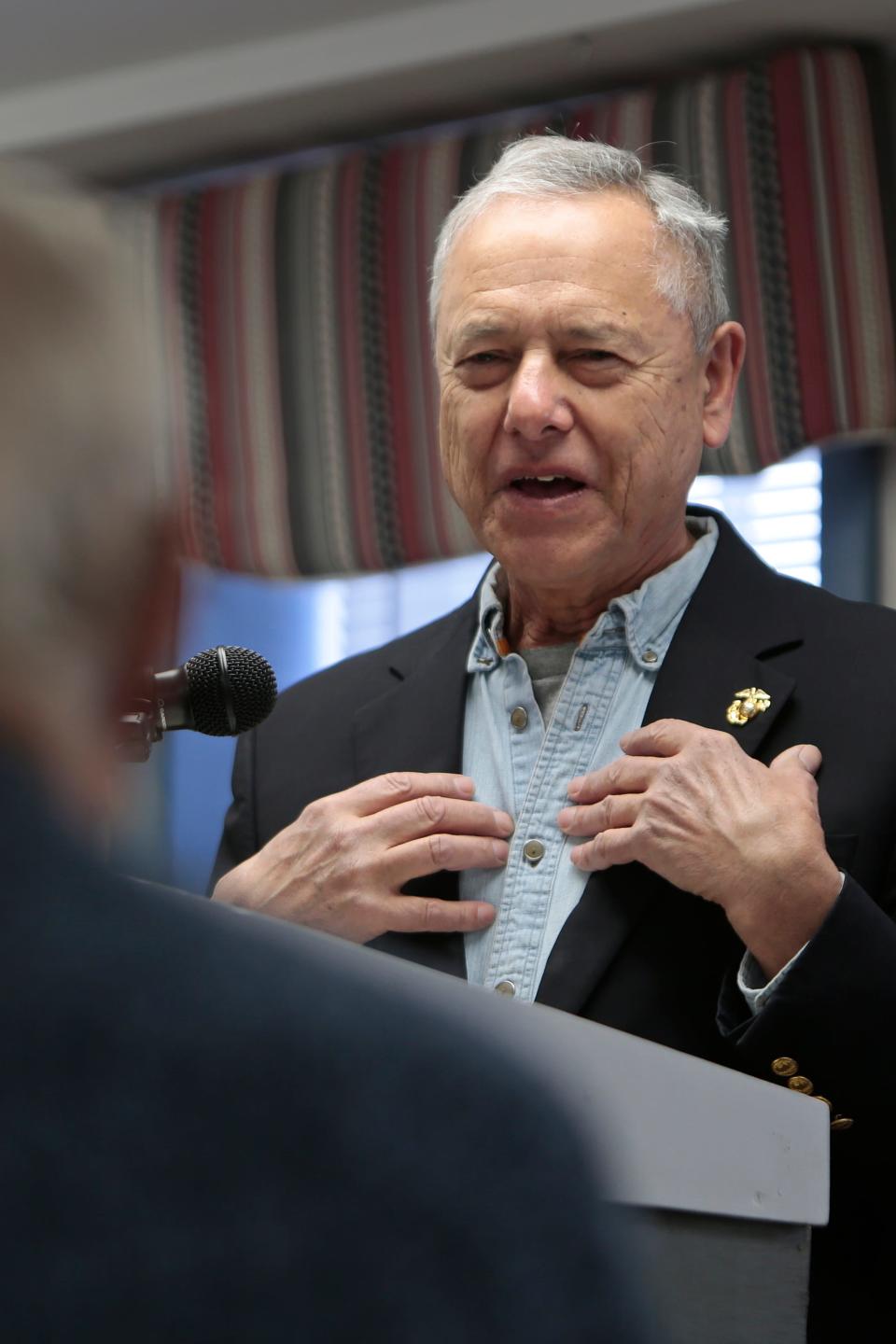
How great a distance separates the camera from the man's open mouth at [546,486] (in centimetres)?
183

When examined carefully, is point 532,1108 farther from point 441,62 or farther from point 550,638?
point 441,62

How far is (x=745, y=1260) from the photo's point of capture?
3.33 ft

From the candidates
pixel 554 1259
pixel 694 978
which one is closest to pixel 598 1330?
pixel 554 1259

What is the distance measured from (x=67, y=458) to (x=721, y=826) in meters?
1.06

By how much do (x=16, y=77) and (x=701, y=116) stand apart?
5.32 ft

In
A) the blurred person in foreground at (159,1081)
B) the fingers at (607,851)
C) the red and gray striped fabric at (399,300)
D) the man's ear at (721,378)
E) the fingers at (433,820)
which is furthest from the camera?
the red and gray striped fabric at (399,300)

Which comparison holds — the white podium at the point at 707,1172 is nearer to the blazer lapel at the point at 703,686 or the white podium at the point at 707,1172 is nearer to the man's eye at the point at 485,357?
the blazer lapel at the point at 703,686

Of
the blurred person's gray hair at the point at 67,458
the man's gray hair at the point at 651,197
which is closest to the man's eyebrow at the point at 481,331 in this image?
the man's gray hair at the point at 651,197

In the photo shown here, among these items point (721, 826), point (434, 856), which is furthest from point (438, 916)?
point (721, 826)

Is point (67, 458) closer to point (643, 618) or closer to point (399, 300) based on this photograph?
point (643, 618)

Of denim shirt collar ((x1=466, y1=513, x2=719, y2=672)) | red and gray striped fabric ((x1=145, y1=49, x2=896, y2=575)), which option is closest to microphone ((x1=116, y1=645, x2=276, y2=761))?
denim shirt collar ((x1=466, y1=513, x2=719, y2=672))

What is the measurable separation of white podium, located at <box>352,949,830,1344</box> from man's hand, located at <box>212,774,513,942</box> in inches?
25.7

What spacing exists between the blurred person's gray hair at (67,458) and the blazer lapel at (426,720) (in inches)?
47.5

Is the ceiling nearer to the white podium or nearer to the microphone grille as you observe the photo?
the microphone grille
